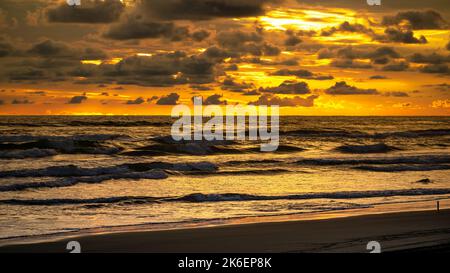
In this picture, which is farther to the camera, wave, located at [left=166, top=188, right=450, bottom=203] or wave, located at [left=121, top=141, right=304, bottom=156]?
wave, located at [left=121, top=141, right=304, bottom=156]

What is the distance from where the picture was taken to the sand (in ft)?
41.1

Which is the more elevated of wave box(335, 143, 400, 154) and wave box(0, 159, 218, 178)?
A: wave box(0, 159, 218, 178)

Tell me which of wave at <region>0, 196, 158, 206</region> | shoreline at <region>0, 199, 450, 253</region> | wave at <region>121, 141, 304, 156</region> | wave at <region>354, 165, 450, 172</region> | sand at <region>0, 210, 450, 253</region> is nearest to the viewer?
sand at <region>0, 210, 450, 253</region>

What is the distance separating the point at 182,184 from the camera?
27828 millimetres

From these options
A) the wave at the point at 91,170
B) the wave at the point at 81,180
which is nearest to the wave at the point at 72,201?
the wave at the point at 81,180

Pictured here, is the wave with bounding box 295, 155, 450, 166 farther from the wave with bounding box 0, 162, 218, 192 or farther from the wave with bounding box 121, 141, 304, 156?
the wave with bounding box 121, 141, 304, 156

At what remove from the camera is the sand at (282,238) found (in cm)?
1253

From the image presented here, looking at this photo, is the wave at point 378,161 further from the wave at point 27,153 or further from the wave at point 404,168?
the wave at point 27,153

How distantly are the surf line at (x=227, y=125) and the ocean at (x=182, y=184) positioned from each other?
29.0 feet

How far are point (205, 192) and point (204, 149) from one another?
25.5 m

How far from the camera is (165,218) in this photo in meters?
17.6

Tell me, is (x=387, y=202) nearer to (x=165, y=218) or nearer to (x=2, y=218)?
(x=165, y=218)

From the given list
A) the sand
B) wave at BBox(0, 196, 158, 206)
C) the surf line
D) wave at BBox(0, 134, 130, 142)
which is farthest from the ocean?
the surf line

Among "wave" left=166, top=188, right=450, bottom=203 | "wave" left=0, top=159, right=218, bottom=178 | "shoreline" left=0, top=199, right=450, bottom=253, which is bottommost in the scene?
"wave" left=0, top=159, right=218, bottom=178
